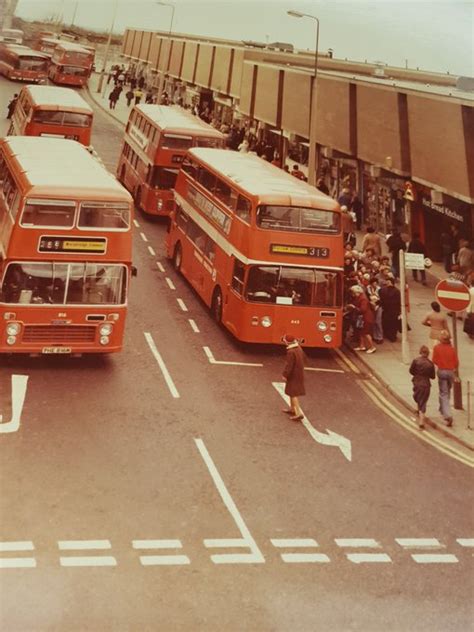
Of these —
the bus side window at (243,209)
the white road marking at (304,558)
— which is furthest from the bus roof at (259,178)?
the white road marking at (304,558)

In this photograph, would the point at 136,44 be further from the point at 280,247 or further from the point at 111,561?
the point at 111,561

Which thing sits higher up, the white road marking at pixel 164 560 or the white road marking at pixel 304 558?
the white road marking at pixel 304 558

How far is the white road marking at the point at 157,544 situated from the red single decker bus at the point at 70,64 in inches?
2467

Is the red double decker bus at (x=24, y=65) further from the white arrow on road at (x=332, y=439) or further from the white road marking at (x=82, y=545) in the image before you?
the white road marking at (x=82, y=545)

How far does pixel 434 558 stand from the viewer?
1206cm

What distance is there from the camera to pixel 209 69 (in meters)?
64.3

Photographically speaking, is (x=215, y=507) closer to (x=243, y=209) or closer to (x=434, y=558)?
(x=434, y=558)

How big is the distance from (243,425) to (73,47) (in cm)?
5946

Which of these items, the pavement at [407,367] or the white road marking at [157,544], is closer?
the white road marking at [157,544]

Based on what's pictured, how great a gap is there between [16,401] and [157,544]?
18.6ft

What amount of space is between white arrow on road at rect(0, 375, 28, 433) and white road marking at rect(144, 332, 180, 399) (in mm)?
2798

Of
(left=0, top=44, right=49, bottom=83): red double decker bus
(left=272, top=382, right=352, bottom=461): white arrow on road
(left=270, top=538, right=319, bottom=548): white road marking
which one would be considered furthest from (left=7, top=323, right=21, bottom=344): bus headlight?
(left=0, top=44, right=49, bottom=83): red double decker bus

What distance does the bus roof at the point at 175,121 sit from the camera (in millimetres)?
32341

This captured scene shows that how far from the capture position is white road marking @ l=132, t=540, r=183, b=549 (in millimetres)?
11508
